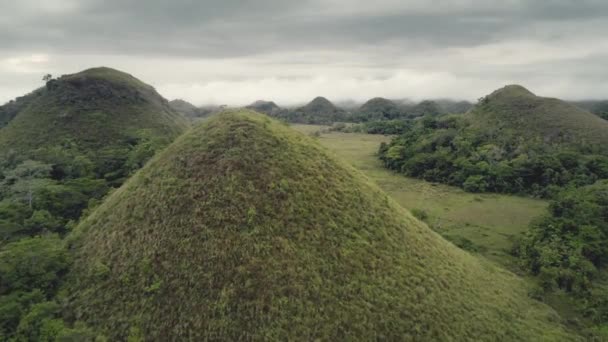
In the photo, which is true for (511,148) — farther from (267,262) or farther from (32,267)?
(32,267)

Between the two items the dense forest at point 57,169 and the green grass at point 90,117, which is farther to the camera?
the green grass at point 90,117

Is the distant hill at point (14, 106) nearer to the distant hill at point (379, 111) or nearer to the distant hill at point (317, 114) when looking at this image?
the distant hill at point (317, 114)

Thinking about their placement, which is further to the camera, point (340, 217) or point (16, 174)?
point (16, 174)

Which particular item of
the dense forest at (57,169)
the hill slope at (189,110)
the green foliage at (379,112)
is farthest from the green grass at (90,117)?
the green foliage at (379,112)

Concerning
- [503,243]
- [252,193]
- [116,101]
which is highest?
[116,101]

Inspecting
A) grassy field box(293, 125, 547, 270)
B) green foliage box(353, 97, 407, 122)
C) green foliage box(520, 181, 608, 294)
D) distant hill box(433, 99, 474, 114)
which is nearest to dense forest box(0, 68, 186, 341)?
grassy field box(293, 125, 547, 270)

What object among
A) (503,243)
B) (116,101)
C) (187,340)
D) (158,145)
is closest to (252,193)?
(187,340)

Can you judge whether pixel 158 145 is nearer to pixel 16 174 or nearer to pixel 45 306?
pixel 16 174
